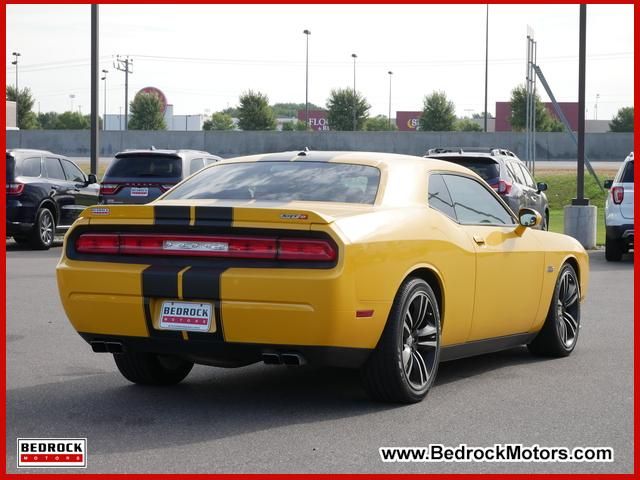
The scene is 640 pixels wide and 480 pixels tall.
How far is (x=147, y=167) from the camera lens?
21.4 meters

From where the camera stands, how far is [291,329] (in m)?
6.43

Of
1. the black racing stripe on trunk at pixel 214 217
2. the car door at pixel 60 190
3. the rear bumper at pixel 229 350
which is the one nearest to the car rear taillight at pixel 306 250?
the black racing stripe on trunk at pixel 214 217

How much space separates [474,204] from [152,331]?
8.68 ft

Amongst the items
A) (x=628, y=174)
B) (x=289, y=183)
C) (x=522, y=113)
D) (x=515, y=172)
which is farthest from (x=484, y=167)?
(x=522, y=113)

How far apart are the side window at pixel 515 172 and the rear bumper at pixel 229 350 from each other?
15234 mm

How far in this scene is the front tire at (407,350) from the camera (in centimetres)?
679

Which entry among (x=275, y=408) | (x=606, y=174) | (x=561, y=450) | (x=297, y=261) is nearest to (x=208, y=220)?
(x=297, y=261)

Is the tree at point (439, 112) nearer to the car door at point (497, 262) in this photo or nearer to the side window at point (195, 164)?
the side window at point (195, 164)

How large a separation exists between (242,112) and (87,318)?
308ft

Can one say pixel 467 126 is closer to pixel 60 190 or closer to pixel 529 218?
pixel 60 190

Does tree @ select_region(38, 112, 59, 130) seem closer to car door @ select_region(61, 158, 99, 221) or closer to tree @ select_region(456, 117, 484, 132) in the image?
tree @ select_region(456, 117, 484, 132)

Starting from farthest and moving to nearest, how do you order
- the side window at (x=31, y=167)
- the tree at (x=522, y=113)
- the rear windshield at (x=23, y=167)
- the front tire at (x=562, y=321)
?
1. the tree at (x=522, y=113)
2. the side window at (x=31, y=167)
3. the rear windshield at (x=23, y=167)
4. the front tire at (x=562, y=321)

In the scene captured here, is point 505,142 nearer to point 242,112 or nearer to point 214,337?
point 242,112

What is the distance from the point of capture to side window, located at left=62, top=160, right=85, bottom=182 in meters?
22.3
